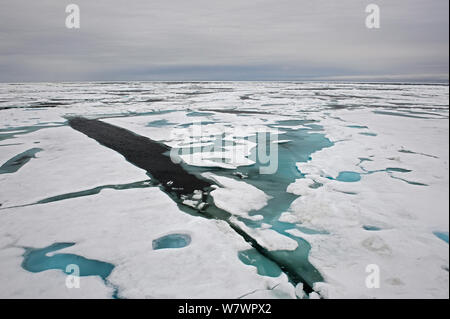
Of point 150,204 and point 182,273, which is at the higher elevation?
point 150,204

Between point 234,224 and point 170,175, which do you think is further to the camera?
point 170,175

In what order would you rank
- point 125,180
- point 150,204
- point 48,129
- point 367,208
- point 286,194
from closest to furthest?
point 367,208 < point 150,204 < point 286,194 < point 125,180 < point 48,129

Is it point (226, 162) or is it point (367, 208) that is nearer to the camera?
point (367, 208)

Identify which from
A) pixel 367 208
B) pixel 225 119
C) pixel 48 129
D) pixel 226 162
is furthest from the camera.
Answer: pixel 225 119

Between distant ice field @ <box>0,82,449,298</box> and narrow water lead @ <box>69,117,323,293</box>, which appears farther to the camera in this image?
narrow water lead @ <box>69,117,323,293</box>

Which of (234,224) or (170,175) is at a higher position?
(170,175)

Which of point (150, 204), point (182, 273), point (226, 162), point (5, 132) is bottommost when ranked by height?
point (182, 273)

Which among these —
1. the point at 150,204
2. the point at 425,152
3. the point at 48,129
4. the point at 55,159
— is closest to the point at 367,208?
the point at 150,204

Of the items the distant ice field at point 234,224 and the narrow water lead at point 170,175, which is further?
the narrow water lead at point 170,175

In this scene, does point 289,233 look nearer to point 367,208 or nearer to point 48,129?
point 367,208

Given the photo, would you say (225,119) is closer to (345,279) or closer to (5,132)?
(5,132)
